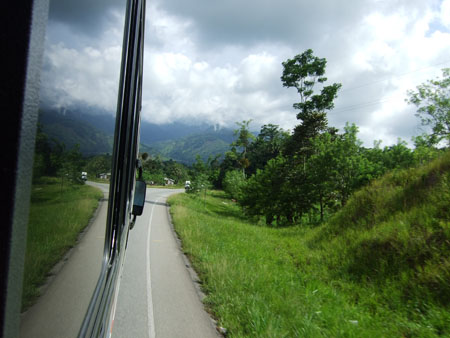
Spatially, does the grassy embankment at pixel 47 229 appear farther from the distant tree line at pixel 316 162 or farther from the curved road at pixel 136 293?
the distant tree line at pixel 316 162

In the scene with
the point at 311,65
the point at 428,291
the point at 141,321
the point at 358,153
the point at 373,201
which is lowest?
the point at 141,321

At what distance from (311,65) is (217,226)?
21.5 m

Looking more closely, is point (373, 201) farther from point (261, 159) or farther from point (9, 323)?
point (261, 159)

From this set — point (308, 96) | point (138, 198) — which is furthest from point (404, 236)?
point (308, 96)

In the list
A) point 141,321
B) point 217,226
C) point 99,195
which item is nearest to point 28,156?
point 99,195

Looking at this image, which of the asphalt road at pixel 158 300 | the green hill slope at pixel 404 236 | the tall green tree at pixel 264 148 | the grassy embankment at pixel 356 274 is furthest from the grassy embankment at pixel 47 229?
the tall green tree at pixel 264 148

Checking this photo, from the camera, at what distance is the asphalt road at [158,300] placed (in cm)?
403

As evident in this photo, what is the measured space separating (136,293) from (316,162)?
42.7ft

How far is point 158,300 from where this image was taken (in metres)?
5.08

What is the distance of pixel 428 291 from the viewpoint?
163 inches

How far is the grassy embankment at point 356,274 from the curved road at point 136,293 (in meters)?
0.48

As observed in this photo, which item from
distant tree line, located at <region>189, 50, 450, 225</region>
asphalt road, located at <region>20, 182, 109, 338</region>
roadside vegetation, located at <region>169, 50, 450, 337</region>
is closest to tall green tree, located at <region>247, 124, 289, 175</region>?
distant tree line, located at <region>189, 50, 450, 225</region>

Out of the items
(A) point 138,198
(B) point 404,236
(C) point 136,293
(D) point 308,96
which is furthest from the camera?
(D) point 308,96

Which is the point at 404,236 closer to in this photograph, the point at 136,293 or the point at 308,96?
the point at 136,293
